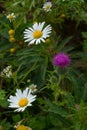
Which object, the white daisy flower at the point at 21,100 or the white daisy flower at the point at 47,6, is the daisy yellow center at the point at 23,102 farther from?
the white daisy flower at the point at 47,6

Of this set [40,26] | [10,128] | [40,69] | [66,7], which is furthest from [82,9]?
[10,128]

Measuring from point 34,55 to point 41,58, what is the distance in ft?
0.12

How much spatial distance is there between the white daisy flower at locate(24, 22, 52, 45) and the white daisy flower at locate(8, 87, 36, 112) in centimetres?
25

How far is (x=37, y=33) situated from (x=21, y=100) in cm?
36

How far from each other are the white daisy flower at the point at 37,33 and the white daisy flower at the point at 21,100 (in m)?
0.25

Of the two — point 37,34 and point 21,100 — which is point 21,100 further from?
point 37,34

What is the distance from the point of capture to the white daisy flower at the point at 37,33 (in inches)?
69.9

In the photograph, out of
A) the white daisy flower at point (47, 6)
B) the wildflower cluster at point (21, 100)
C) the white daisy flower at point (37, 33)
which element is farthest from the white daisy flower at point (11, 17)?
the wildflower cluster at point (21, 100)

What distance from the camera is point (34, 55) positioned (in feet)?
5.92

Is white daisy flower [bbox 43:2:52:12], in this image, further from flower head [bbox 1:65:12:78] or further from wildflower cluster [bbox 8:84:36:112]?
wildflower cluster [bbox 8:84:36:112]

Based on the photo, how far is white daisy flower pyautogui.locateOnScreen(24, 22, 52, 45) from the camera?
5.82 feet

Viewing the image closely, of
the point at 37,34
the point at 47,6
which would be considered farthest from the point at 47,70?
the point at 47,6

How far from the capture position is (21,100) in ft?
5.33

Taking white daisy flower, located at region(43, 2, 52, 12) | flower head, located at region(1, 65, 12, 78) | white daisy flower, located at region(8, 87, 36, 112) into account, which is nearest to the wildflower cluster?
white daisy flower, located at region(8, 87, 36, 112)
